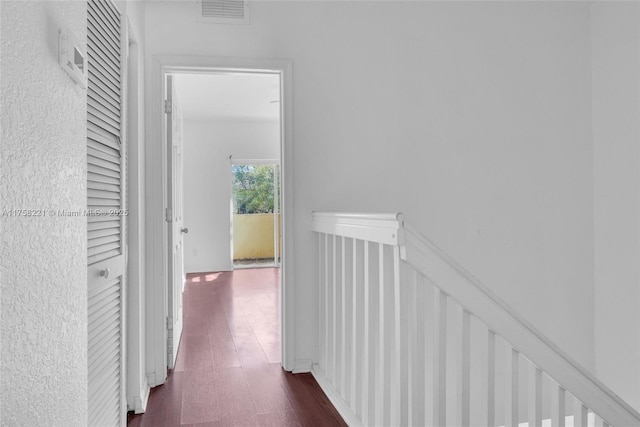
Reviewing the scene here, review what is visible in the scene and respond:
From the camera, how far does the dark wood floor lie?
8.05 feet

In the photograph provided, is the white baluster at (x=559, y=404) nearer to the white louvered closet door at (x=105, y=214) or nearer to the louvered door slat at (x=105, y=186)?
the white louvered closet door at (x=105, y=214)

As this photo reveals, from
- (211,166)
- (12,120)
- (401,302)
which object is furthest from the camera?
(211,166)

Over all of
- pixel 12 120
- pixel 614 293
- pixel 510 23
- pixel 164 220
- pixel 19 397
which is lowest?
pixel 614 293

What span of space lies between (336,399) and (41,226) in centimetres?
192

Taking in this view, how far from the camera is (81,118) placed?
1.36 metres

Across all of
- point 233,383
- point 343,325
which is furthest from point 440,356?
point 233,383

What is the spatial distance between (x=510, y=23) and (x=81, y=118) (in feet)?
9.73

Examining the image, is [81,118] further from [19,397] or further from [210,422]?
[210,422]

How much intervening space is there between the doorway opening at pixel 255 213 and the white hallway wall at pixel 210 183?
0.51 ft

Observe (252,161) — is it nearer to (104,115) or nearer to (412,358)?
(104,115)

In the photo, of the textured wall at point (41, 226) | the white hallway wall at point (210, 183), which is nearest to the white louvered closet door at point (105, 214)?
the textured wall at point (41, 226)

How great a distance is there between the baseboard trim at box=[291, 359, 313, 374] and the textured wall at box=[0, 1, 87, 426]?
185 cm

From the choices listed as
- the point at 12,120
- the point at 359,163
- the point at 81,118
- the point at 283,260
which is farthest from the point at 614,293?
the point at 12,120

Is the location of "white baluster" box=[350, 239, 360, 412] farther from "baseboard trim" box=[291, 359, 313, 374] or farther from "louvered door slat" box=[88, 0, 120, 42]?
"louvered door slat" box=[88, 0, 120, 42]
